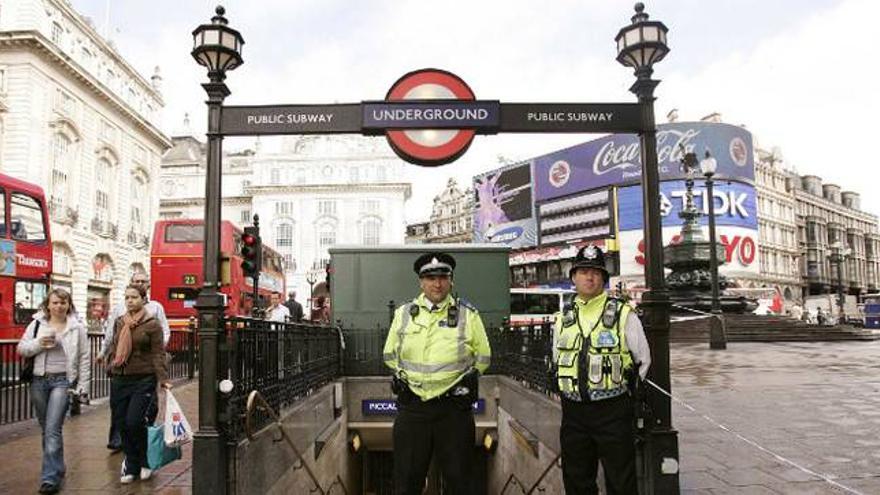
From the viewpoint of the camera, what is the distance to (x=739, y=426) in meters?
7.36

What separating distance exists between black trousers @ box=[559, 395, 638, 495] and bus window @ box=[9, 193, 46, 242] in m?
12.8

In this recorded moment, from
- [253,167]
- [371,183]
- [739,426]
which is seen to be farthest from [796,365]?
[253,167]

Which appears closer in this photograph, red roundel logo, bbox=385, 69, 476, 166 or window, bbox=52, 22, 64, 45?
red roundel logo, bbox=385, 69, 476, 166

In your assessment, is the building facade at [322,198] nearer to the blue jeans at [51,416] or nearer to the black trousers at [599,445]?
the blue jeans at [51,416]

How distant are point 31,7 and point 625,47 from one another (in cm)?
3742

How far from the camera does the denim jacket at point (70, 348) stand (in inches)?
223

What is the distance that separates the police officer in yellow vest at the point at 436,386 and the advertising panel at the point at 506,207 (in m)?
58.8

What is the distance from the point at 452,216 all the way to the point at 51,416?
3620 inches

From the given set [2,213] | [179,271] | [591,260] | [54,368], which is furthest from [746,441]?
[179,271]

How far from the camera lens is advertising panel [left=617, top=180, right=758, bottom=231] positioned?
52938 mm

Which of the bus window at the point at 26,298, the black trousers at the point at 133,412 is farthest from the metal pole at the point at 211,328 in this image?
the bus window at the point at 26,298

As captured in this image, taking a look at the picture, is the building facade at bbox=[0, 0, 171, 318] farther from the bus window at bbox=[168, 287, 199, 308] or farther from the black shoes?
the black shoes

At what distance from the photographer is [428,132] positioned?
5.02m

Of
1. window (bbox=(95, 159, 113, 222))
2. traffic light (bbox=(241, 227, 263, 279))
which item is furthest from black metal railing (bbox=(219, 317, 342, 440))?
window (bbox=(95, 159, 113, 222))
